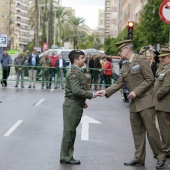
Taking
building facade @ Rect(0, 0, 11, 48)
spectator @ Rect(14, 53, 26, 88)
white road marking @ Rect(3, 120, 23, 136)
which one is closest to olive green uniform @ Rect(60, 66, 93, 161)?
white road marking @ Rect(3, 120, 23, 136)

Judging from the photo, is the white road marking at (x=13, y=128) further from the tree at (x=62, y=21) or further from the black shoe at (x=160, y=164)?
the tree at (x=62, y=21)

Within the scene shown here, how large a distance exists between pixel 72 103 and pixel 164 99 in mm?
1744

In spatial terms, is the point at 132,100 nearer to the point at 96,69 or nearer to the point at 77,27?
the point at 96,69

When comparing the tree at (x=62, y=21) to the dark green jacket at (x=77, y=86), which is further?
the tree at (x=62, y=21)

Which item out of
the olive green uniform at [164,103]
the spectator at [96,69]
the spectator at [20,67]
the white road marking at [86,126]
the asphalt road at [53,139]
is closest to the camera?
the asphalt road at [53,139]

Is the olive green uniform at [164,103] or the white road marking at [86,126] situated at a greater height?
the olive green uniform at [164,103]

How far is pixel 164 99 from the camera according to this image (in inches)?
415

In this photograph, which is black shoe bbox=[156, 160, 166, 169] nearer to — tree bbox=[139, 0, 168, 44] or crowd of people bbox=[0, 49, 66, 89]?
tree bbox=[139, 0, 168, 44]

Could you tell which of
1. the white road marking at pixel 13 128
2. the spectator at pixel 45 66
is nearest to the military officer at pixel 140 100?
the white road marking at pixel 13 128

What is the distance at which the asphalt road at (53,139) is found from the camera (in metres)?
9.84

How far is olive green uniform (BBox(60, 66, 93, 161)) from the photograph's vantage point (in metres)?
9.69

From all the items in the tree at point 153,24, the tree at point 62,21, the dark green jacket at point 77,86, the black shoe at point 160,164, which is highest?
the tree at point 62,21

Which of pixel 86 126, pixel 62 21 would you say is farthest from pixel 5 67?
pixel 62 21

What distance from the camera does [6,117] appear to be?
53.9ft
